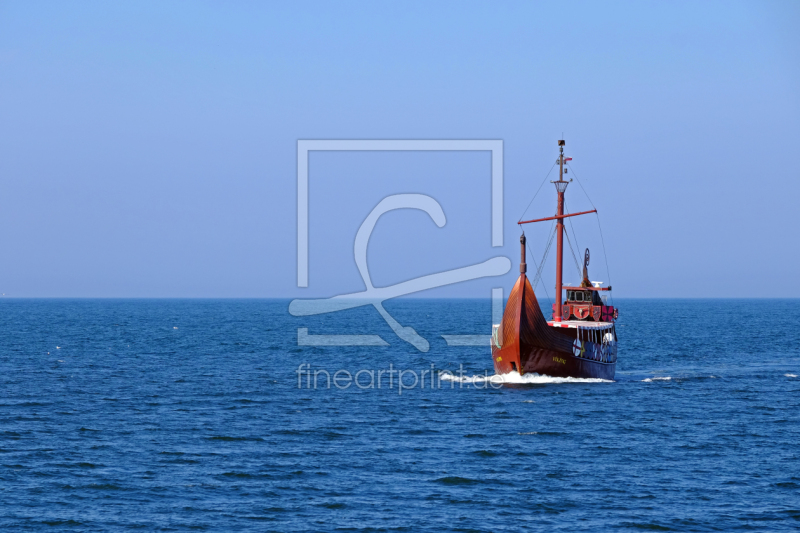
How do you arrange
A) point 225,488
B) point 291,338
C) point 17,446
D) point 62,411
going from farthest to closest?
point 291,338
point 62,411
point 17,446
point 225,488

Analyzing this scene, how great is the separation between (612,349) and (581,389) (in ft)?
25.1

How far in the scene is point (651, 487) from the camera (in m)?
33.0

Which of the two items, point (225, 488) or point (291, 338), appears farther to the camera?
point (291, 338)

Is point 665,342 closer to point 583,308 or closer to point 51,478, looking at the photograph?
point 583,308

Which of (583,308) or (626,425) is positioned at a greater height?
(583,308)

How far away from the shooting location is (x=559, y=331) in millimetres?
58500

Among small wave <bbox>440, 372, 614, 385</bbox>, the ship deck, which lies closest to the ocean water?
small wave <bbox>440, 372, 614, 385</bbox>

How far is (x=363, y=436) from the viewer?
140ft

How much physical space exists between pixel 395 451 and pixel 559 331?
23039 mm

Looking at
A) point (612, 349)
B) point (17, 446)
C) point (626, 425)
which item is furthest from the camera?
point (612, 349)

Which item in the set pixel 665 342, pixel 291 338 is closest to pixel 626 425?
pixel 665 342

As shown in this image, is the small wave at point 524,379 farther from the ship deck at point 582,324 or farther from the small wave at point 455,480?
the small wave at point 455,480

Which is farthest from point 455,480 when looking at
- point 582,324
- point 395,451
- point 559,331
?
point 582,324

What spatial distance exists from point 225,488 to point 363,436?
11306 millimetres
